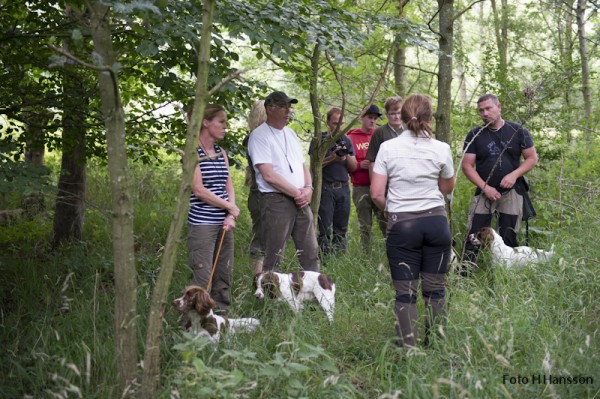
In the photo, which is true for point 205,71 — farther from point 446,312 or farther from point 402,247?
point 446,312

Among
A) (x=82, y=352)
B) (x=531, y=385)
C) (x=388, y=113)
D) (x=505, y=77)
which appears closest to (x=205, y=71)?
(x=82, y=352)

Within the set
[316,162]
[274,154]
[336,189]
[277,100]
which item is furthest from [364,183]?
[277,100]

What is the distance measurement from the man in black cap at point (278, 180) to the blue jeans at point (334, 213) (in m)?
1.62

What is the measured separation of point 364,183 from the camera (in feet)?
25.8

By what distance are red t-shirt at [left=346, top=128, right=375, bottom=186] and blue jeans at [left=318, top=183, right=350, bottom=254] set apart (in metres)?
0.21

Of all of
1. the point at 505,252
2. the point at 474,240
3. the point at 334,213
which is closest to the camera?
the point at 505,252

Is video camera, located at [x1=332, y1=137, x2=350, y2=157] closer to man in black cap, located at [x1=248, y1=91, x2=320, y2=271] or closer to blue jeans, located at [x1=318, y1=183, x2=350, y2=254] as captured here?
blue jeans, located at [x1=318, y1=183, x2=350, y2=254]

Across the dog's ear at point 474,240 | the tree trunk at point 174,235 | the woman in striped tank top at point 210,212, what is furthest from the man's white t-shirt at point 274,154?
the tree trunk at point 174,235

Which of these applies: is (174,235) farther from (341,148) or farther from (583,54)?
(583,54)

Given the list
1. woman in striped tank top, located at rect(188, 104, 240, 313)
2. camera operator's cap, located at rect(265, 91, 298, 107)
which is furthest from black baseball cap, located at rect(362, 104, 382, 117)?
woman in striped tank top, located at rect(188, 104, 240, 313)

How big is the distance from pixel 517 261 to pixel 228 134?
342 cm

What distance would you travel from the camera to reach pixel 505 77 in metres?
9.20

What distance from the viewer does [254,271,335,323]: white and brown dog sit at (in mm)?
5355

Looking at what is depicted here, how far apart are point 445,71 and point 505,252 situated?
2.18 metres
